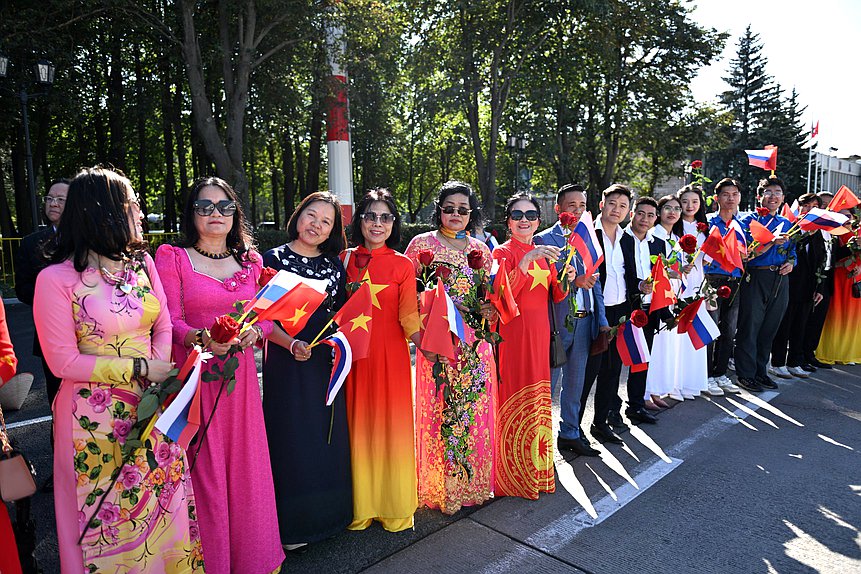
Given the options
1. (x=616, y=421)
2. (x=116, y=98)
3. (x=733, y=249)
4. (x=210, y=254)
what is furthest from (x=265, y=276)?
(x=116, y=98)

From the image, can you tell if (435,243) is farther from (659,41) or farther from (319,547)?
(659,41)

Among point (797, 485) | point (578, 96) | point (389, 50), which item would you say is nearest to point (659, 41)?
point (578, 96)

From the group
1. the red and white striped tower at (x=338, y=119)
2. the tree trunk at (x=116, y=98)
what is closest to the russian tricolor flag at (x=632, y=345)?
the red and white striped tower at (x=338, y=119)

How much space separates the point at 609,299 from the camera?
483cm

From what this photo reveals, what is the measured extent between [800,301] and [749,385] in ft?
5.11

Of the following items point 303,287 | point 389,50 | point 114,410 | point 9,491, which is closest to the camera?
point 9,491

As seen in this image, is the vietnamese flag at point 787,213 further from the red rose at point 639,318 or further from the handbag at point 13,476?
the handbag at point 13,476

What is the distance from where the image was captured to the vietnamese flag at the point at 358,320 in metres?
3.17

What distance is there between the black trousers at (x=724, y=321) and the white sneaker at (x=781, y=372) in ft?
3.55

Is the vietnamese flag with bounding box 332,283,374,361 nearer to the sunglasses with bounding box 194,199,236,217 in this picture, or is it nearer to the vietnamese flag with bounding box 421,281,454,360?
the vietnamese flag with bounding box 421,281,454,360

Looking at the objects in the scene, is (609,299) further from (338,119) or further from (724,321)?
(338,119)

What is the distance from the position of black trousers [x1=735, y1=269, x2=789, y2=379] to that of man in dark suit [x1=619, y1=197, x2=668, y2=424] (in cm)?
155

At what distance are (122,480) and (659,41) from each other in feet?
94.2

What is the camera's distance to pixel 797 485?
13.5 ft
